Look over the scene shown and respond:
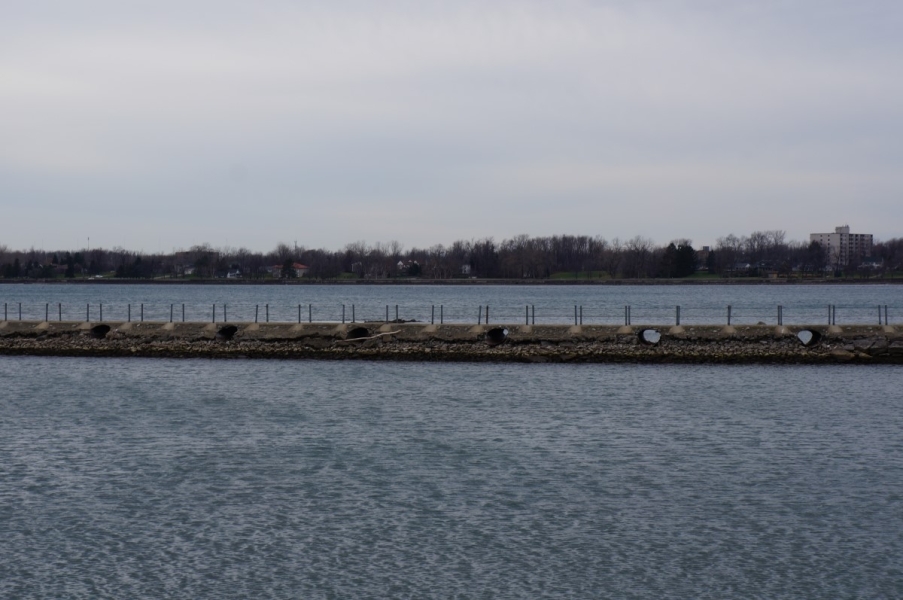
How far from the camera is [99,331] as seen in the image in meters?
53.7

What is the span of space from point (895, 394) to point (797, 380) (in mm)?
4778

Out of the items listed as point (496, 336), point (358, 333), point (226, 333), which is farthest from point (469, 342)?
point (226, 333)

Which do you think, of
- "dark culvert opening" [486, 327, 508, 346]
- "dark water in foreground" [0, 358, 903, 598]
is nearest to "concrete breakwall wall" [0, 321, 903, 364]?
"dark culvert opening" [486, 327, 508, 346]

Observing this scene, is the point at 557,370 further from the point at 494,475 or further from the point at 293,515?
the point at 293,515

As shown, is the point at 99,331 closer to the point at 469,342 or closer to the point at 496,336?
the point at 469,342

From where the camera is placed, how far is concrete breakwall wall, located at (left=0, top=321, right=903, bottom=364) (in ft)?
150

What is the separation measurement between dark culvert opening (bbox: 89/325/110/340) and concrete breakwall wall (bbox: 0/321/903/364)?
0.05m

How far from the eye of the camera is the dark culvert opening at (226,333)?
169 feet

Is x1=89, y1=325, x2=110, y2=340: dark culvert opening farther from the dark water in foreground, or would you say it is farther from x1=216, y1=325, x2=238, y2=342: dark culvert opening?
the dark water in foreground

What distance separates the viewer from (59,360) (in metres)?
49.0

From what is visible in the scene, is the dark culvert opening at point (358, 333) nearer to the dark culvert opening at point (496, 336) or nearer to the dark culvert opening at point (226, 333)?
the dark culvert opening at point (496, 336)

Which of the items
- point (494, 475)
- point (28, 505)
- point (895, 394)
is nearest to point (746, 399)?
point (895, 394)

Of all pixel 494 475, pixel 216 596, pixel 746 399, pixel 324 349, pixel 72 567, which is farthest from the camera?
pixel 324 349

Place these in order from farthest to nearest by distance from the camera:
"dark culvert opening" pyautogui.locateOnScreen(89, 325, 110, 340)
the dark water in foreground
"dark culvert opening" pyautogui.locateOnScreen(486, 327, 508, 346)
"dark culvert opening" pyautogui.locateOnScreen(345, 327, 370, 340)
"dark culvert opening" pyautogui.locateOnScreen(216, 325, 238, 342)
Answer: "dark culvert opening" pyautogui.locateOnScreen(89, 325, 110, 340), "dark culvert opening" pyautogui.locateOnScreen(216, 325, 238, 342), "dark culvert opening" pyautogui.locateOnScreen(345, 327, 370, 340), "dark culvert opening" pyautogui.locateOnScreen(486, 327, 508, 346), the dark water in foreground
